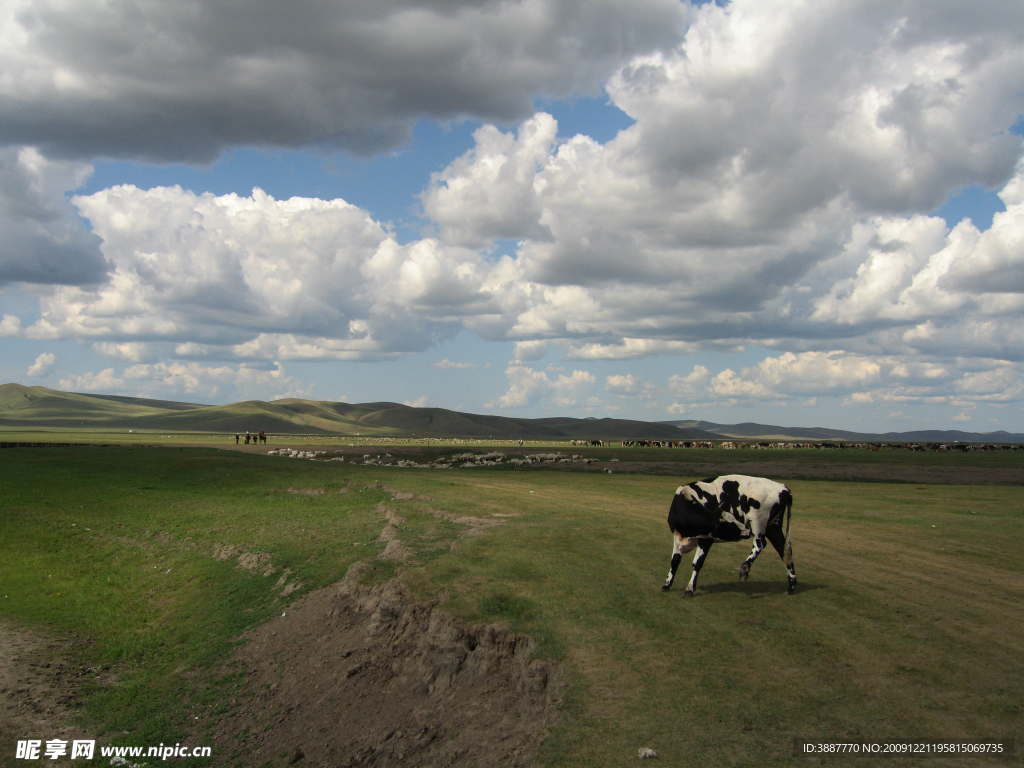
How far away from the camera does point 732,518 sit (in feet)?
54.1

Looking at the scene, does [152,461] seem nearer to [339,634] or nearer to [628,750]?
[339,634]

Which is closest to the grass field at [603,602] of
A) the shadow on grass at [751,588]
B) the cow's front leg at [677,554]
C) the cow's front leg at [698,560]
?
the shadow on grass at [751,588]

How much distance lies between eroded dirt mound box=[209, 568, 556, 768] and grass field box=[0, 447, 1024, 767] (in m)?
0.69

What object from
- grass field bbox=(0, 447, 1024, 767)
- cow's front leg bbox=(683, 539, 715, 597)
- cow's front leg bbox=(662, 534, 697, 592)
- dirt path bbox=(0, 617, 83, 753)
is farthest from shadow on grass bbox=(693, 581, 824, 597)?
dirt path bbox=(0, 617, 83, 753)

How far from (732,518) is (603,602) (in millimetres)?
3981

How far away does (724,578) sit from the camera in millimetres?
18219

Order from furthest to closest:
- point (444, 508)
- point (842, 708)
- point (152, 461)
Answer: point (152, 461), point (444, 508), point (842, 708)

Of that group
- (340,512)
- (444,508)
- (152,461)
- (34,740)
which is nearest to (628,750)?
(34,740)

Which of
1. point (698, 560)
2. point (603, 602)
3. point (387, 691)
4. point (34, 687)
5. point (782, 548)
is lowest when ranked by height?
point (34, 687)

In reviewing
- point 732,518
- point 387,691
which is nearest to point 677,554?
point 732,518

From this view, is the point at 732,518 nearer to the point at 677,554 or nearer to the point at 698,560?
the point at 698,560

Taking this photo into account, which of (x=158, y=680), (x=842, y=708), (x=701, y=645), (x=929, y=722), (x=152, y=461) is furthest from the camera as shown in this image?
(x=152, y=461)

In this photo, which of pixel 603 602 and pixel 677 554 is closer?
pixel 603 602

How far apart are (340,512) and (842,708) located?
24.3 meters
